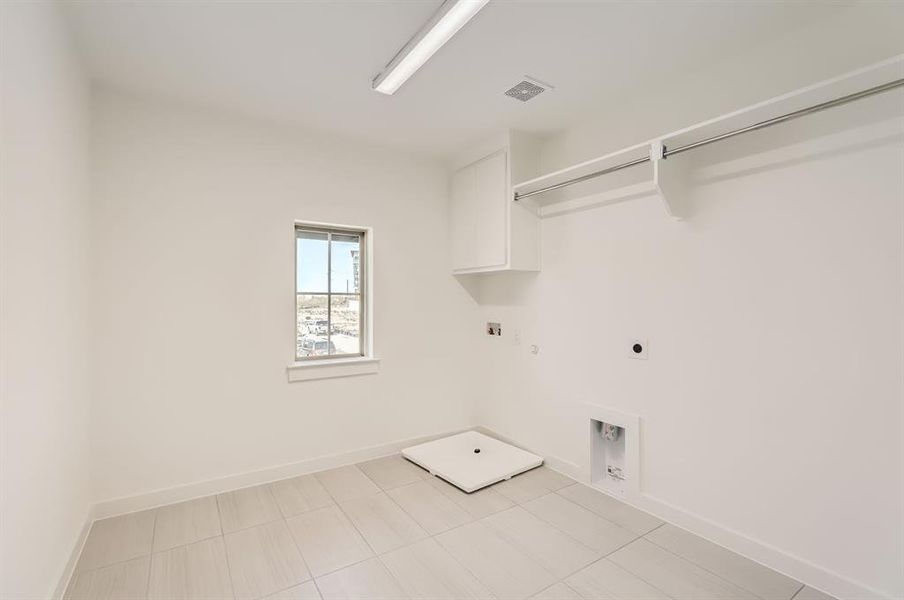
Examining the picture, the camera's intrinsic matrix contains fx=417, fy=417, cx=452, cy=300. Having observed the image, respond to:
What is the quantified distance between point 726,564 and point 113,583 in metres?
2.98

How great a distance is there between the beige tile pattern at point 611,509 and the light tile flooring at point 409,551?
0.4 inches

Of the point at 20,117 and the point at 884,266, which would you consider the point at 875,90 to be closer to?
the point at 884,266

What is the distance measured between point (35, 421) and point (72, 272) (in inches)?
34.9

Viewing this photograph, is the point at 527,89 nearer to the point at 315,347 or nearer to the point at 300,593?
the point at 315,347

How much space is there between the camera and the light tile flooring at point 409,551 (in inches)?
76.2

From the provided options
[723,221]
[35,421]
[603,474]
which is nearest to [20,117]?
[35,421]

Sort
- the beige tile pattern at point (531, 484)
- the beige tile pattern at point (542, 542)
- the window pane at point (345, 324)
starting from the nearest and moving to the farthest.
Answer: the beige tile pattern at point (542, 542), the beige tile pattern at point (531, 484), the window pane at point (345, 324)

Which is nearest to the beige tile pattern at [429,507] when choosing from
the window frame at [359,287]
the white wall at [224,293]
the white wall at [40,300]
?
the white wall at [224,293]

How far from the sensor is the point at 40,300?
64.9 inches

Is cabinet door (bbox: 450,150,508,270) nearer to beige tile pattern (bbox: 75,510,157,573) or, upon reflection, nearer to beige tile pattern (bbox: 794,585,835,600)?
beige tile pattern (bbox: 794,585,835,600)

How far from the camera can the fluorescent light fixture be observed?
5.67ft

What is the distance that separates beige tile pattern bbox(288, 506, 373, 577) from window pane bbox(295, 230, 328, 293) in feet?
5.36

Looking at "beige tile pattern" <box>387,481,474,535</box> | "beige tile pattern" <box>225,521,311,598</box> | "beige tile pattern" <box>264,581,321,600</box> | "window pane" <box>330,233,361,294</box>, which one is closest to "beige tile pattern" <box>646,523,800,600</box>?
"beige tile pattern" <box>387,481,474,535</box>

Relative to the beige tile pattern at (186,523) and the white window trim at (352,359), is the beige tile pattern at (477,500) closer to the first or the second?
the white window trim at (352,359)
